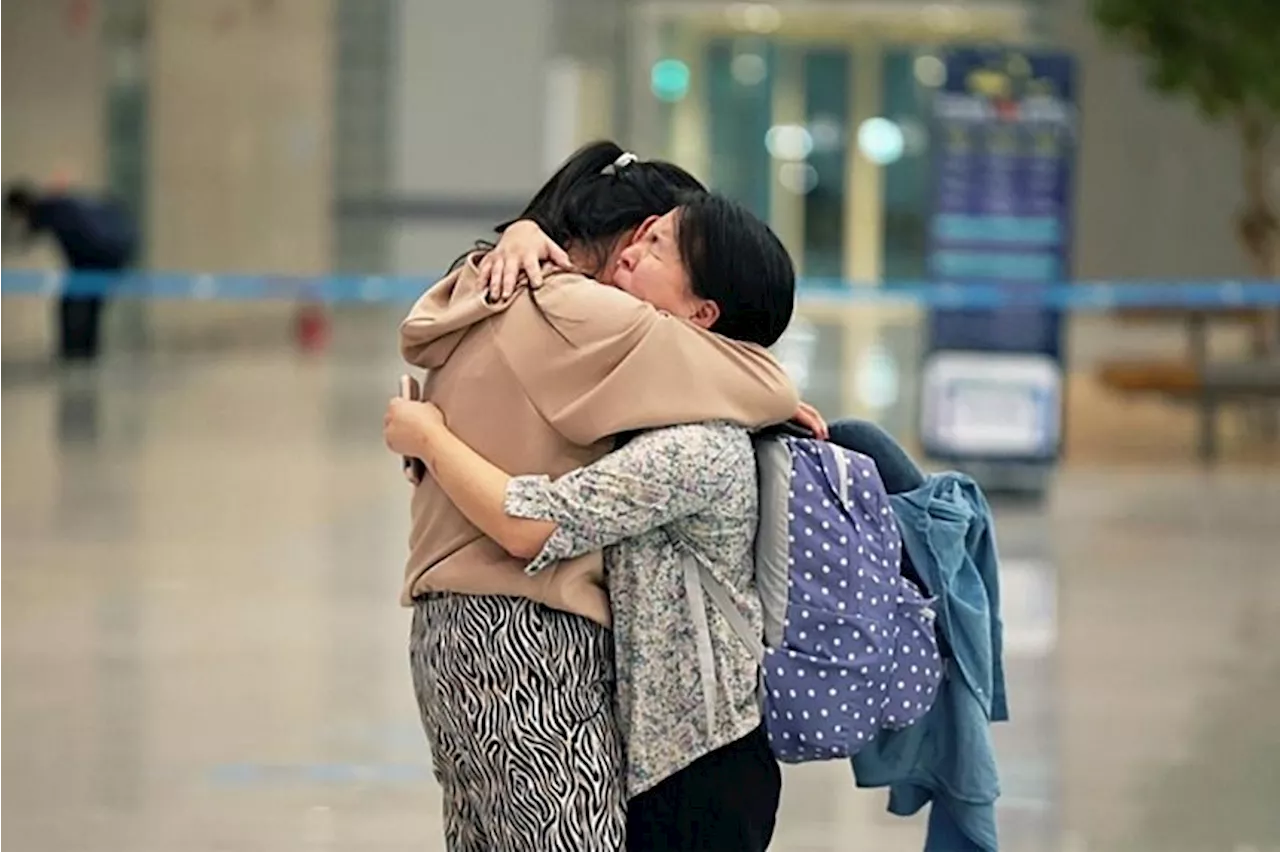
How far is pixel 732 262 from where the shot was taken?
9.78ft

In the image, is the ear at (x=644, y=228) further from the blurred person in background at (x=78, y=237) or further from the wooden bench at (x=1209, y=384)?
the blurred person in background at (x=78, y=237)

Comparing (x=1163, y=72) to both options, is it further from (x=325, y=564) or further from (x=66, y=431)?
(x=325, y=564)

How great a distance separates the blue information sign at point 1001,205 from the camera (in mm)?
11656

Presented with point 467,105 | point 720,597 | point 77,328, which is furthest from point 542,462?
point 467,105

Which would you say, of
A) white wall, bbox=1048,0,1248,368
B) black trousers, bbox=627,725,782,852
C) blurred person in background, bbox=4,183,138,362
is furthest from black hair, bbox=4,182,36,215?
black trousers, bbox=627,725,782,852

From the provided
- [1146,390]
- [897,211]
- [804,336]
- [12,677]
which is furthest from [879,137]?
[12,677]

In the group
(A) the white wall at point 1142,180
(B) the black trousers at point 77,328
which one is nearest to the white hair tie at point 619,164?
(B) the black trousers at point 77,328

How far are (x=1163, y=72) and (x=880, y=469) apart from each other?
13194mm

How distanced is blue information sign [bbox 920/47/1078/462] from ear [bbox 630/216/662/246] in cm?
860

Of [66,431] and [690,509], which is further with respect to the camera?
[66,431]

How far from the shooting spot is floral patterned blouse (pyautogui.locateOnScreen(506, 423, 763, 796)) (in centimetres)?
285

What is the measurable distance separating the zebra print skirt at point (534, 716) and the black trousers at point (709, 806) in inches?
2.5

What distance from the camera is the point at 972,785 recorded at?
3.31m

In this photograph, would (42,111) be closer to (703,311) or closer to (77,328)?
(77,328)
